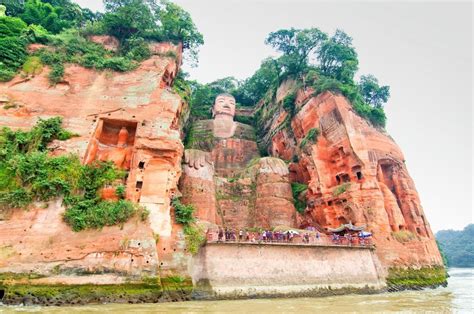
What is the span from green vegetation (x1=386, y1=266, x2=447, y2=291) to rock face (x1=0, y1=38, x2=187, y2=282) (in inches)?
587

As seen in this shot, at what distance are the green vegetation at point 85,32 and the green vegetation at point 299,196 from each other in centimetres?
1634

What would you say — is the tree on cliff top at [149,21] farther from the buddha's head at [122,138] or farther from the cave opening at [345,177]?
the cave opening at [345,177]

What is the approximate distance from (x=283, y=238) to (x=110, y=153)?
1247 cm

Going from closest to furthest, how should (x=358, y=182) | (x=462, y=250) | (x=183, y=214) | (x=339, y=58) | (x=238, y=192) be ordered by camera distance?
(x=183, y=214) → (x=358, y=182) → (x=238, y=192) → (x=339, y=58) → (x=462, y=250)

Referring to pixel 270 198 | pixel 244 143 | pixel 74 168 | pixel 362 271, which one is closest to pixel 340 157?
pixel 270 198

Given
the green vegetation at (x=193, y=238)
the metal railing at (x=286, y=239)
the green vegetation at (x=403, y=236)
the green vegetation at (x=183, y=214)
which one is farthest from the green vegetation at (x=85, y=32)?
the green vegetation at (x=403, y=236)

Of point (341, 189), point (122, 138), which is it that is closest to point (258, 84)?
point (341, 189)

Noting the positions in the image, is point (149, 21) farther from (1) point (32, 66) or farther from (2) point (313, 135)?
(2) point (313, 135)

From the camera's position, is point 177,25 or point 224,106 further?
point 224,106

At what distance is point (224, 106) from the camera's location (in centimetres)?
3981

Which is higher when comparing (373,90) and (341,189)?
(373,90)

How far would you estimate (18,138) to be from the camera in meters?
17.9

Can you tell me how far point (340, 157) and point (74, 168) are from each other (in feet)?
67.9

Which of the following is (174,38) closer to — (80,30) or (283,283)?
(80,30)
